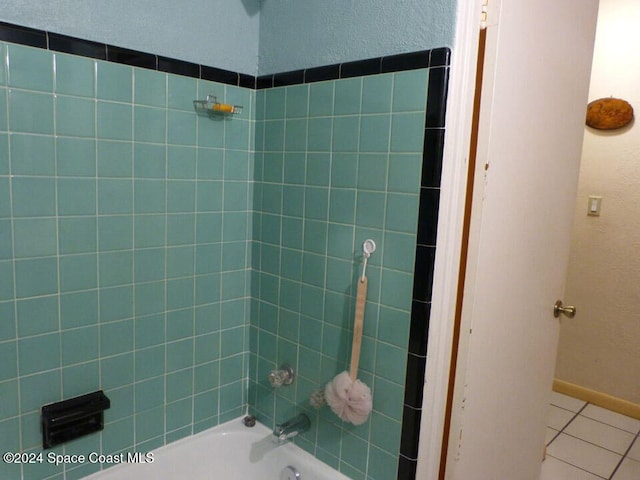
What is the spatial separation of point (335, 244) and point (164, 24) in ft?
2.86

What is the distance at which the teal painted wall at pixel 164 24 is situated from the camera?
3.74ft

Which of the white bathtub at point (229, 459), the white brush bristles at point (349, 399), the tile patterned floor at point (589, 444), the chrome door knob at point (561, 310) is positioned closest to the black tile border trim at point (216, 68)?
the white brush bristles at point (349, 399)

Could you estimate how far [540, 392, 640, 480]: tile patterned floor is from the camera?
2076 millimetres

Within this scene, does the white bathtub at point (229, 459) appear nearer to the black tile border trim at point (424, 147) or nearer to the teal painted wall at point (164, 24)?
the black tile border trim at point (424, 147)

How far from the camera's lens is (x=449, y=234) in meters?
1.11

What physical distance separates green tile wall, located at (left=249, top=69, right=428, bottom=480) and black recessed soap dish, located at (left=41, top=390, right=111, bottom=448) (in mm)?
570

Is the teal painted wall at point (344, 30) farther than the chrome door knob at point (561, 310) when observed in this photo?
No

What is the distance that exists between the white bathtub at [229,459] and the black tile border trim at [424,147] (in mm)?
402

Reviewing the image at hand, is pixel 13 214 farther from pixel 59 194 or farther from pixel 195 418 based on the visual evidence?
pixel 195 418

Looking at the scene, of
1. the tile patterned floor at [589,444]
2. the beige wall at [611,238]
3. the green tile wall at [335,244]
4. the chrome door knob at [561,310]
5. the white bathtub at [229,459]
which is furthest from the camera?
the beige wall at [611,238]

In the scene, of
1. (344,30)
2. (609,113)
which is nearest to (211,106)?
(344,30)

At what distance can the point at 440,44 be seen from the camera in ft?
3.56

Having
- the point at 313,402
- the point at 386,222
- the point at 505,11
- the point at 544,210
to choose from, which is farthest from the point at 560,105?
the point at 313,402

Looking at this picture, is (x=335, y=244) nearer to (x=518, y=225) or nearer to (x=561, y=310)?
(x=518, y=225)
